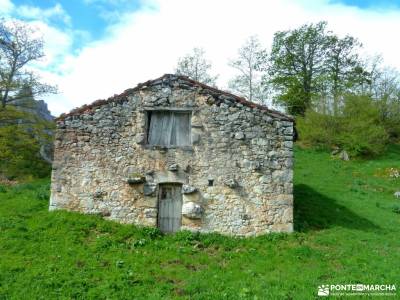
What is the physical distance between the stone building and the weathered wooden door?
0.03 m

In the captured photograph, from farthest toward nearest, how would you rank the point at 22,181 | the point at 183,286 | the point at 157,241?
the point at 22,181 → the point at 157,241 → the point at 183,286

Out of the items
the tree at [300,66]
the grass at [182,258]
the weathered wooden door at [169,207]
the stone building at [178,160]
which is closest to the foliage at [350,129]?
the tree at [300,66]

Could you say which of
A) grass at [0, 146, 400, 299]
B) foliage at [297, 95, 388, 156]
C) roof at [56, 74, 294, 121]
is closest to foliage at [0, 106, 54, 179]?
grass at [0, 146, 400, 299]

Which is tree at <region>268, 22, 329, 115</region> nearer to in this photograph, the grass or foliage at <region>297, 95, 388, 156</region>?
foliage at <region>297, 95, 388, 156</region>

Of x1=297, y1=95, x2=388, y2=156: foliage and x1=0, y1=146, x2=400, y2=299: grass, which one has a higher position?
x1=297, y1=95, x2=388, y2=156: foliage

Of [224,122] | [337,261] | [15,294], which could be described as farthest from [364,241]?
[15,294]

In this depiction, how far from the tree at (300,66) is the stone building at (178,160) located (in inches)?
821

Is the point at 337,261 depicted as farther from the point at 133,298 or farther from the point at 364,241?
the point at 133,298

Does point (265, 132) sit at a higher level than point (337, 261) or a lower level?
higher

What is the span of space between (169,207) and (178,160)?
1.45 m

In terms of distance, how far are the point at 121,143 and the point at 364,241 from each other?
761 cm

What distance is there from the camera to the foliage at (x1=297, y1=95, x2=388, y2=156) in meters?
23.1

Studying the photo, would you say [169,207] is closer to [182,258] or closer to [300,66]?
[182,258]

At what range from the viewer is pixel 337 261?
305 inches
